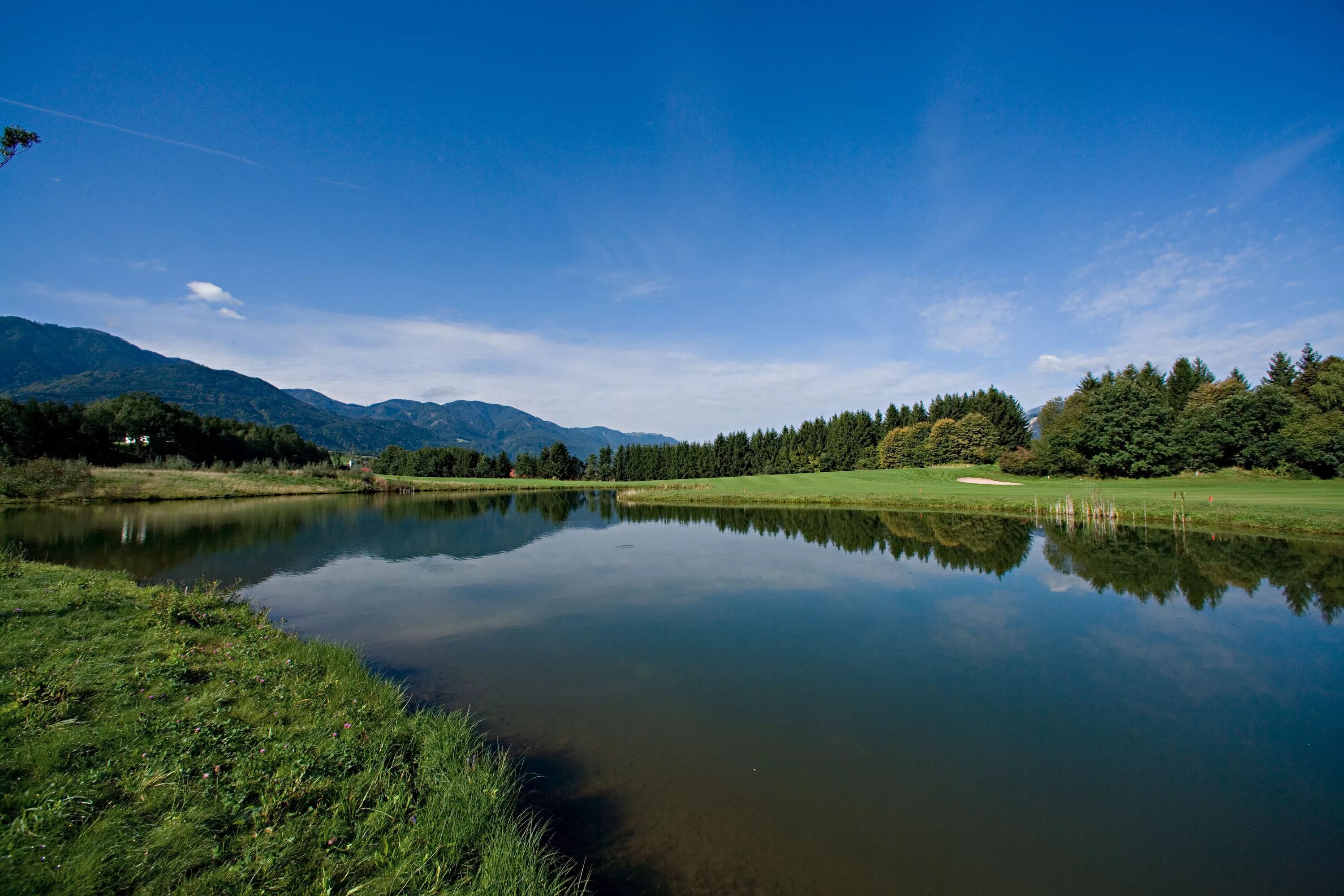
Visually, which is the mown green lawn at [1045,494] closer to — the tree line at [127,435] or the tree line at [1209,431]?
the tree line at [1209,431]

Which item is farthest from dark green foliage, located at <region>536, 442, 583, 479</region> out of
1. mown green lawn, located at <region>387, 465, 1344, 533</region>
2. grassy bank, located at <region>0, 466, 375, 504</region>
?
grassy bank, located at <region>0, 466, 375, 504</region>

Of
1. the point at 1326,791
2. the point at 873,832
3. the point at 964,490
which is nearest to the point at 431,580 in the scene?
the point at 873,832

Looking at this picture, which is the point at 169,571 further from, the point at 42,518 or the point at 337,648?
the point at 42,518

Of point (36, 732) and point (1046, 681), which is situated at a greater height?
point (36, 732)

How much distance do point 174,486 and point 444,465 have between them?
5623cm

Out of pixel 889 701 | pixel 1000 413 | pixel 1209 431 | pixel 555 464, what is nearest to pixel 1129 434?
pixel 1209 431

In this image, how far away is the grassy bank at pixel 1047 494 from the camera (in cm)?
2323

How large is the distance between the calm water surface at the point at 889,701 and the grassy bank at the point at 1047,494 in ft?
25.4

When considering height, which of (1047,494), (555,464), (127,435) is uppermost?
(127,435)

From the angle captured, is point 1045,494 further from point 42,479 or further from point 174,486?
point 42,479

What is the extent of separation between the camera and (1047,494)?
35.7 metres

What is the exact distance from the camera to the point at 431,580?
47.2ft

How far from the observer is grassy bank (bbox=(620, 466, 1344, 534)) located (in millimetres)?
23234

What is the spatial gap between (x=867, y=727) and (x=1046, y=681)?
3345 mm
